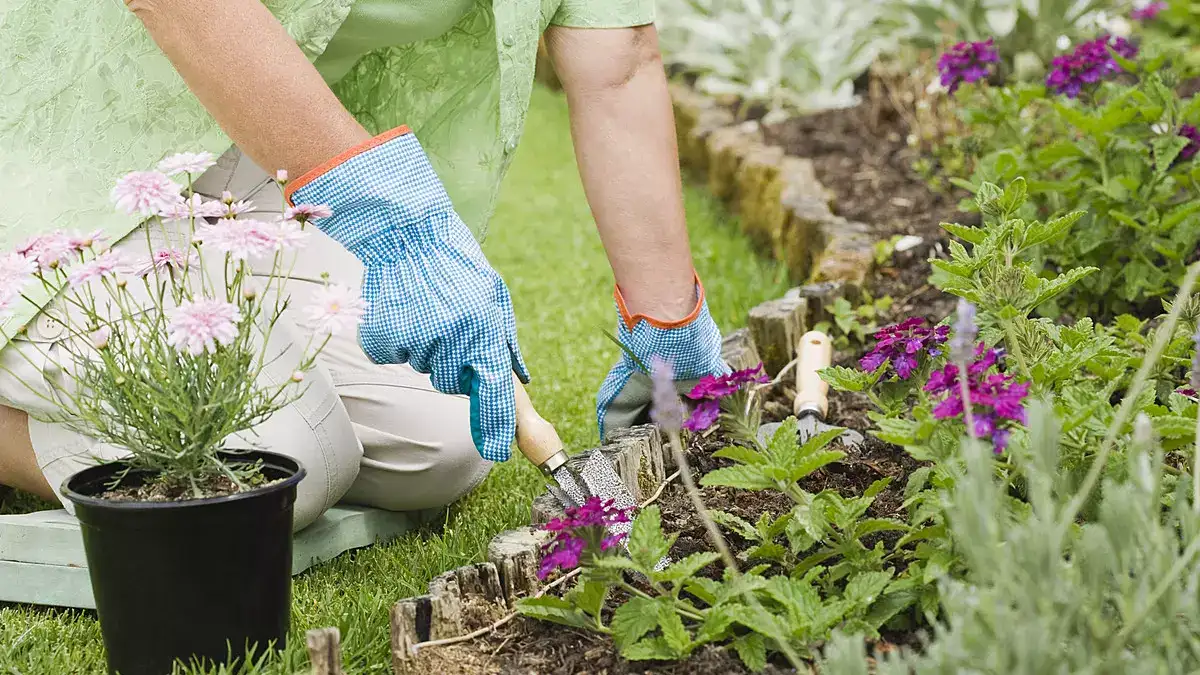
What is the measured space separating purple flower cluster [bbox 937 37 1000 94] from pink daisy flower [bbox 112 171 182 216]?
79.7 inches

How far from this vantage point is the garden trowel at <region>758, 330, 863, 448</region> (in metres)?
2.04

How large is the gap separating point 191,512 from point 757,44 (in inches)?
154

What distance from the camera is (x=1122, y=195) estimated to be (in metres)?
2.39

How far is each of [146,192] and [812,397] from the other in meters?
1.11

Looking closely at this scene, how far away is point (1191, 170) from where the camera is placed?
237cm

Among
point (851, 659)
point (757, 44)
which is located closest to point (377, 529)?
point (851, 659)

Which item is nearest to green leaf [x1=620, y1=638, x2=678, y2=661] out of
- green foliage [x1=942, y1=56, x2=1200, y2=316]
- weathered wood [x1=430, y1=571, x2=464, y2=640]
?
weathered wood [x1=430, y1=571, x2=464, y2=640]

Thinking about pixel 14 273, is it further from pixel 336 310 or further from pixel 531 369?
pixel 531 369

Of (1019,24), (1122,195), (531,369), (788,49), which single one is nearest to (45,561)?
(531,369)

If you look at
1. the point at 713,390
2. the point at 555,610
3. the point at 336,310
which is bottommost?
the point at 555,610

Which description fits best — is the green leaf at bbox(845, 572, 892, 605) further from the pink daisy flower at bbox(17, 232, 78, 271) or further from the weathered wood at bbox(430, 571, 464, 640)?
the pink daisy flower at bbox(17, 232, 78, 271)

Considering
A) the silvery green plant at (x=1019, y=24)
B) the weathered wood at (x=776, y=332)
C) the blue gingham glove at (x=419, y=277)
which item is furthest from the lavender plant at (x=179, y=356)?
the silvery green plant at (x=1019, y=24)

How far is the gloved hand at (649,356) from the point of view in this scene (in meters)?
2.05

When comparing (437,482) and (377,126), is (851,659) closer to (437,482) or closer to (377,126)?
(437,482)
